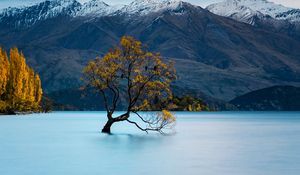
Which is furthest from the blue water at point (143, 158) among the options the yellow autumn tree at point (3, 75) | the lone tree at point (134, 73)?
the yellow autumn tree at point (3, 75)

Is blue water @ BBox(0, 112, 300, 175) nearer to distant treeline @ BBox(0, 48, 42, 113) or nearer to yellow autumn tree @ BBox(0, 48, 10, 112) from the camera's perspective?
yellow autumn tree @ BBox(0, 48, 10, 112)

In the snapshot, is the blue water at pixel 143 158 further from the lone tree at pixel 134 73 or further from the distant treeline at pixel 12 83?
the distant treeline at pixel 12 83

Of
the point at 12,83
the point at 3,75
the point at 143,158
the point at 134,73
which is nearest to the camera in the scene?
the point at 143,158

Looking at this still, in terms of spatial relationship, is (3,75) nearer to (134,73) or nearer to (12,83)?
(12,83)

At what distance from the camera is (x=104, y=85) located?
3290 inches

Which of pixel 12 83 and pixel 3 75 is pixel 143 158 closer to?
pixel 3 75

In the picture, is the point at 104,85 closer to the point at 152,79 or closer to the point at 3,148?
the point at 152,79

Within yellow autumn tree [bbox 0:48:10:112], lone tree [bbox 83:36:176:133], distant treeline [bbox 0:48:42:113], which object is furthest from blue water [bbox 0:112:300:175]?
distant treeline [bbox 0:48:42:113]

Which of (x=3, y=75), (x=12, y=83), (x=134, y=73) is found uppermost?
(x=3, y=75)

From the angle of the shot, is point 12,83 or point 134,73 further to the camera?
point 12,83

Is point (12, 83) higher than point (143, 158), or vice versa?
point (12, 83)

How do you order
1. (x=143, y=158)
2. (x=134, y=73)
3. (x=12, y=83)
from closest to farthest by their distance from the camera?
1. (x=143, y=158)
2. (x=134, y=73)
3. (x=12, y=83)

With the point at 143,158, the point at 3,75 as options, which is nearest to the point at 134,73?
the point at 143,158

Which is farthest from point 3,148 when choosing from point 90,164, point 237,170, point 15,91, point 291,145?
point 15,91
